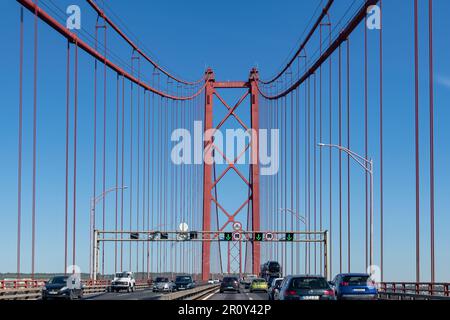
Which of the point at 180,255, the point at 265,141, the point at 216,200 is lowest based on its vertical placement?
the point at 180,255

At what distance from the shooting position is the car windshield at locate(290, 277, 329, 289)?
84.5ft

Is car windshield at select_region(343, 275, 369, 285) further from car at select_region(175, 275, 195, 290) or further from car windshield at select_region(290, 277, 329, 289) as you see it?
car at select_region(175, 275, 195, 290)

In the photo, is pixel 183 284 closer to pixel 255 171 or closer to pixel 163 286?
pixel 163 286

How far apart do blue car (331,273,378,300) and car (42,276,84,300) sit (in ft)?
54.5

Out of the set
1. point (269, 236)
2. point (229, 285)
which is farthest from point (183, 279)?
point (269, 236)

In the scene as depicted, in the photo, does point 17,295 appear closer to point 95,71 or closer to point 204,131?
point 95,71

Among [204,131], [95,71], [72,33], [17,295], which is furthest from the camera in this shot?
[204,131]

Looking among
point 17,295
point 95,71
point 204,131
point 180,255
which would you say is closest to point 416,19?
point 17,295

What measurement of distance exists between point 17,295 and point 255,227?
168 feet

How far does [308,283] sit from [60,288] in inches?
930

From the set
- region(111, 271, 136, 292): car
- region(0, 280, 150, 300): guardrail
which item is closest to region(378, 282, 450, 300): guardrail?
region(0, 280, 150, 300): guardrail
